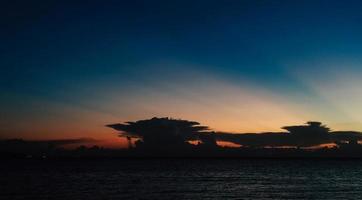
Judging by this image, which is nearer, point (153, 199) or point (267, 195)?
point (153, 199)

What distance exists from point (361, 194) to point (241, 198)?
20305mm

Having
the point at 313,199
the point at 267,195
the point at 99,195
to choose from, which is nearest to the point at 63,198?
the point at 99,195

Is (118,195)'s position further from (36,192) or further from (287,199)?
(287,199)

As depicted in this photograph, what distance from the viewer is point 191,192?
247ft

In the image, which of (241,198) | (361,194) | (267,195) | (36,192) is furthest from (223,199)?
(36,192)

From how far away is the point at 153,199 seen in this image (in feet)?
209

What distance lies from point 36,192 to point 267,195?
37476 mm

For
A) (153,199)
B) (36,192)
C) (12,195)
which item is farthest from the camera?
(36,192)

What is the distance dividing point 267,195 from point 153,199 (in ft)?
60.5

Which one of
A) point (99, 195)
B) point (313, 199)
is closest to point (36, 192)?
point (99, 195)

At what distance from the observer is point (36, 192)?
244ft

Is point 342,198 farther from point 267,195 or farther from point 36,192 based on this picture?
point 36,192

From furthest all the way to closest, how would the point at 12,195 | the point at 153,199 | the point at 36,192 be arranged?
the point at 36,192
the point at 12,195
the point at 153,199

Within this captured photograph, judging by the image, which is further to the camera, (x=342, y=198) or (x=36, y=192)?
(x=36, y=192)
